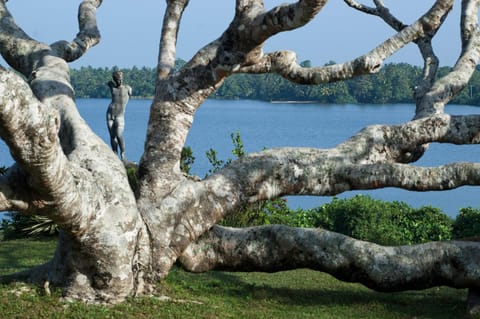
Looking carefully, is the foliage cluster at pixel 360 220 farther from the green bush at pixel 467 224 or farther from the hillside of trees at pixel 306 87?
the hillside of trees at pixel 306 87

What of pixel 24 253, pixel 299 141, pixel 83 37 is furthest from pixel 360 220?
pixel 299 141

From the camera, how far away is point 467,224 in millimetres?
14586

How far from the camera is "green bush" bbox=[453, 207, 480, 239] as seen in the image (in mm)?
14203

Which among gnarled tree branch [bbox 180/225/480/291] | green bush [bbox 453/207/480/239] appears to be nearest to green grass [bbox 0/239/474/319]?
gnarled tree branch [bbox 180/225/480/291]

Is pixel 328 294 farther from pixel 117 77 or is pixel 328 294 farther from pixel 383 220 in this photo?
pixel 117 77

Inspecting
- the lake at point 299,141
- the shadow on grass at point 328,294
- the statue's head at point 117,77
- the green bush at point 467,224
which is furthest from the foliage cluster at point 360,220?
the lake at point 299,141

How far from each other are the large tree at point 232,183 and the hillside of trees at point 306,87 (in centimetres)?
6844

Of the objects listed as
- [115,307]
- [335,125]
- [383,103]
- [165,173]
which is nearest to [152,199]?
[165,173]

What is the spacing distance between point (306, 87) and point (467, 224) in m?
87.6

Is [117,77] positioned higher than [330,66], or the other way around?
[117,77]

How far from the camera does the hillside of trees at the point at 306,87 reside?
8544 cm

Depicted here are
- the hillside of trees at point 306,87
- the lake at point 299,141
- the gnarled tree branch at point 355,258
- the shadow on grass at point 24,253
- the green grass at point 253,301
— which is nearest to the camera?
the green grass at point 253,301

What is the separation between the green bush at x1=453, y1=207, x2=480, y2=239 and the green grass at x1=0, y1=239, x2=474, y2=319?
431 cm

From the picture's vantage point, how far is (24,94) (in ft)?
19.3
